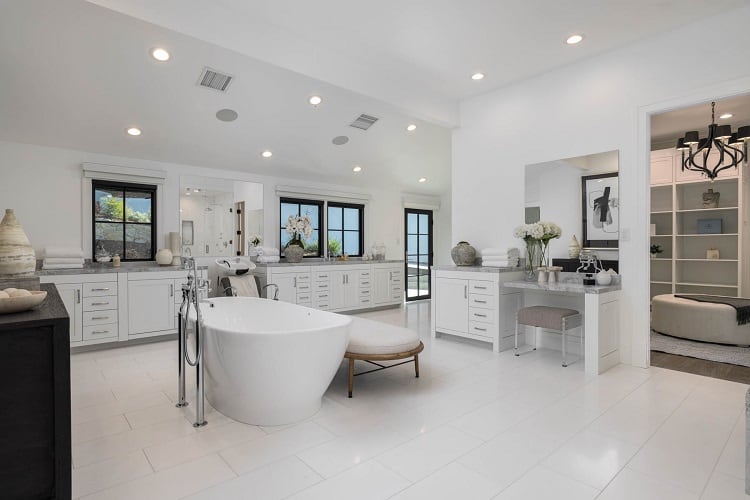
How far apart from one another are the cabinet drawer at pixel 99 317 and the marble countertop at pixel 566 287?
4.32 meters

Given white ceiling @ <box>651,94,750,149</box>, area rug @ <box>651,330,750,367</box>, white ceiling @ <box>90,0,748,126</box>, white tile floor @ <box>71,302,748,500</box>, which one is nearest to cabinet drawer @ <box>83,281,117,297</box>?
white tile floor @ <box>71,302,748,500</box>

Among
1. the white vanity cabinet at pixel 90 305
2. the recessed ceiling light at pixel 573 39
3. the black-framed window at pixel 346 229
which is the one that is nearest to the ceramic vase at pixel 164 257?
the white vanity cabinet at pixel 90 305

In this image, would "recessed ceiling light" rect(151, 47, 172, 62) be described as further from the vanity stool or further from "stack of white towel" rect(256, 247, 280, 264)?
the vanity stool

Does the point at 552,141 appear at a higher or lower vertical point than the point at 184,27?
lower

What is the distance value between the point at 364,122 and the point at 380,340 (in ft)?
10.9

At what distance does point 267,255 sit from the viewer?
605cm

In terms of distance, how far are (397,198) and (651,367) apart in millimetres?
5258

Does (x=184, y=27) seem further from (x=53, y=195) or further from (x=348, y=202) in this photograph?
(x=348, y=202)

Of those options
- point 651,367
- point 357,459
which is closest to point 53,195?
point 357,459

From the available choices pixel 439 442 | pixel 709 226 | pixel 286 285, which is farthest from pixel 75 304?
pixel 709 226

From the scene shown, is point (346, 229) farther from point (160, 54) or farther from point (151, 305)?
point (160, 54)

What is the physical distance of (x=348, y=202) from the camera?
24.2 feet

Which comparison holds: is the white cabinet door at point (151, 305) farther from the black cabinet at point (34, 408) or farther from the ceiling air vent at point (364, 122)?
the black cabinet at point (34, 408)

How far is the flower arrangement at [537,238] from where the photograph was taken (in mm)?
4305
